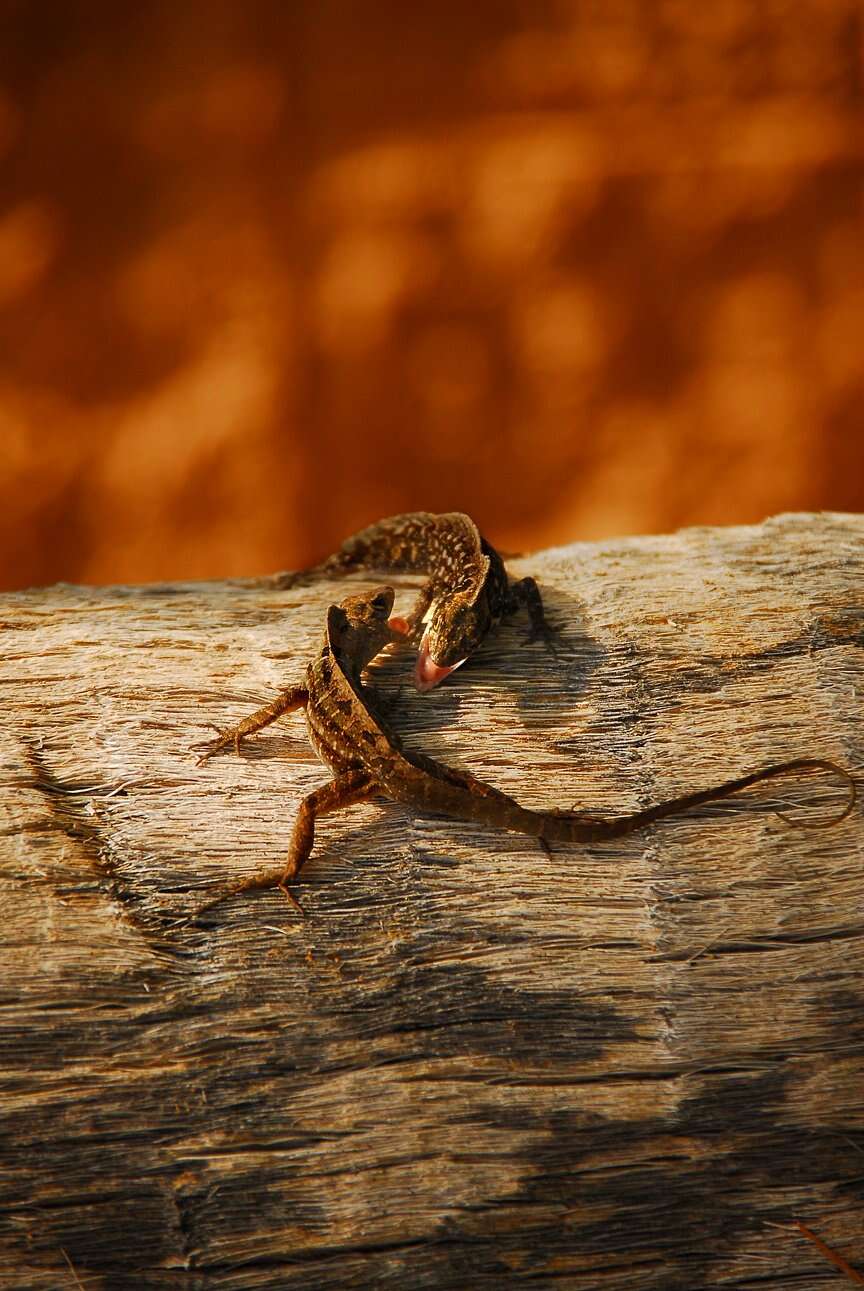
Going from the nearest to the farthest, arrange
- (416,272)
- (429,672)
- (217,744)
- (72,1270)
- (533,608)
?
(72,1270) < (217,744) < (429,672) < (533,608) < (416,272)

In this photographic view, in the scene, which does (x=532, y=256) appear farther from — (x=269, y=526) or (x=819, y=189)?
(x=269, y=526)

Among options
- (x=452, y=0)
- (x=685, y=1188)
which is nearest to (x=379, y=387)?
(x=452, y=0)

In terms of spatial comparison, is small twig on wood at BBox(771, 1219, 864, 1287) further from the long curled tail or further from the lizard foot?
the lizard foot

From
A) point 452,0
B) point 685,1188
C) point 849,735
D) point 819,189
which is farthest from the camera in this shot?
point 819,189

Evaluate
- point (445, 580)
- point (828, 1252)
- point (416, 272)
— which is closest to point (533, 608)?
point (445, 580)

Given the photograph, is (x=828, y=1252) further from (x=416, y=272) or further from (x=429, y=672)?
(x=416, y=272)

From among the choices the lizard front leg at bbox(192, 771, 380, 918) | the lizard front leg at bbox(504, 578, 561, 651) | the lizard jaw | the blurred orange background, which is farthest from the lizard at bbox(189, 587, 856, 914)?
the blurred orange background
